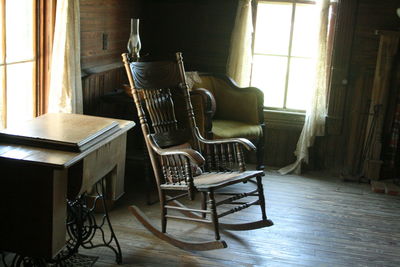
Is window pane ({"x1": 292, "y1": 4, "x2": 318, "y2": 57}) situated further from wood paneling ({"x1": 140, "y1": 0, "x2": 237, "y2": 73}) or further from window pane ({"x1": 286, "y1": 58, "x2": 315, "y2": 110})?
wood paneling ({"x1": 140, "y1": 0, "x2": 237, "y2": 73})

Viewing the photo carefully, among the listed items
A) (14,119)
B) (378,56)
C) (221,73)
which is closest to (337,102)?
(378,56)

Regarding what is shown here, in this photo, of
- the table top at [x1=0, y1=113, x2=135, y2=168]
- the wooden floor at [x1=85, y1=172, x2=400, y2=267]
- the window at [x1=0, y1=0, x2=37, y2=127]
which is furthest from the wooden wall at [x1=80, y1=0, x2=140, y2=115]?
the table top at [x1=0, y1=113, x2=135, y2=168]

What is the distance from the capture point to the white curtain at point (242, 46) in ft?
15.5

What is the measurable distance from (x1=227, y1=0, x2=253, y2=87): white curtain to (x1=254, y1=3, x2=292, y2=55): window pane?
0.22m

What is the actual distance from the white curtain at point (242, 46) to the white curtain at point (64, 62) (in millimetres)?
1794

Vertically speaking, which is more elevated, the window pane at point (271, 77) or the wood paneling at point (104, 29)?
the wood paneling at point (104, 29)

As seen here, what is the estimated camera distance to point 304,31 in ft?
16.0

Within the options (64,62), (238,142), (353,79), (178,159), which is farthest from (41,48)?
(353,79)

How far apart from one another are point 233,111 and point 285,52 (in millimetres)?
834

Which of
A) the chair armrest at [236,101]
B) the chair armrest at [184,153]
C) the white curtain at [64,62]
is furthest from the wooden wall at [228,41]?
the chair armrest at [184,153]

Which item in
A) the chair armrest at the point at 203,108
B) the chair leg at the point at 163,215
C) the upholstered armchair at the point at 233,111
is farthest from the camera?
the upholstered armchair at the point at 233,111

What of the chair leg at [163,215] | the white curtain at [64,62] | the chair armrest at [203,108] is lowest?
the chair leg at [163,215]

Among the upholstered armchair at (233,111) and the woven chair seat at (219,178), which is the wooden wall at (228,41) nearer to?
the upholstered armchair at (233,111)

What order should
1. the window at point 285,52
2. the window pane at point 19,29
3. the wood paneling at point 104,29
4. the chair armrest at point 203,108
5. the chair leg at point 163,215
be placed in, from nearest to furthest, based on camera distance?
the window pane at point 19,29 < the chair leg at point 163,215 < the wood paneling at point 104,29 < the chair armrest at point 203,108 < the window at point 285,52
